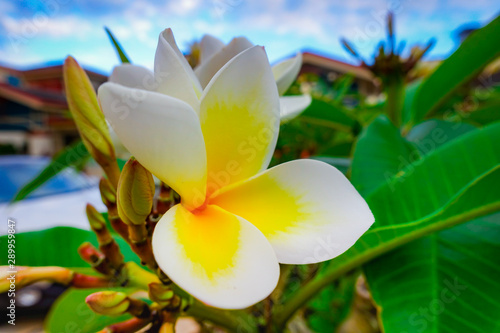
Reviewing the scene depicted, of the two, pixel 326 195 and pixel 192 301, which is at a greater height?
pixel 326 195

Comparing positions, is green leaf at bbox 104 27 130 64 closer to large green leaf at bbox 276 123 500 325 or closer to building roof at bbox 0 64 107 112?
large green leaf at bbox 276 123 500 325

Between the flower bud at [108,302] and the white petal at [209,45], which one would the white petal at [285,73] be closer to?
the white petal at [209,45]

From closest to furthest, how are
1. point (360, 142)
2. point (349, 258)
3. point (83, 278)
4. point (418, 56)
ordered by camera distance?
1. point (83, 278)
2. point (349, 258)
3. point (360, 142)
4. point (418, 56)

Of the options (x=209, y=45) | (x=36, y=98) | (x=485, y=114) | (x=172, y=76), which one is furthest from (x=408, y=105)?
(x=36, y=98)

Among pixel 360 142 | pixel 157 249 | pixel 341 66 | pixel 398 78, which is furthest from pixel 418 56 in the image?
pixel 341 66

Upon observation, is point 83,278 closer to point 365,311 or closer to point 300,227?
point 300,227

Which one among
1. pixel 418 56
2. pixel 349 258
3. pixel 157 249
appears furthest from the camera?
pixel 418 56

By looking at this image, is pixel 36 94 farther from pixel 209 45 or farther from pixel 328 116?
pixel 209 45
